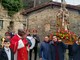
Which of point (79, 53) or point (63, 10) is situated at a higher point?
point (63, 10)

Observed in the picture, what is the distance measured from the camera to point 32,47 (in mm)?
16453

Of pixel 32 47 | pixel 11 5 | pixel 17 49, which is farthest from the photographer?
pixel 11 5

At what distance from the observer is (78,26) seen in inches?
1304

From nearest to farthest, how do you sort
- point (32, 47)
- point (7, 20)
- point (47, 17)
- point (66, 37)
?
point (66, 37) < point (32, 47) < point (7, 20) < point (47, 17)

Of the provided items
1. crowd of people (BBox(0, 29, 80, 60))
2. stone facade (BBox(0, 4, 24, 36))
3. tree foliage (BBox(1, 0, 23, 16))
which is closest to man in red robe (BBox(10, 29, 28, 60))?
crowd of people (BBox(0, 29, 80, 60))

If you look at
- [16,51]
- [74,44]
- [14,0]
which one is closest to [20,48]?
[16,51]

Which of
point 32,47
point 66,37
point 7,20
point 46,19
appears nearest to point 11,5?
point 7,20

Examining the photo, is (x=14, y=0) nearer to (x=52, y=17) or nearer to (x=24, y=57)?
(x=52, y=17)

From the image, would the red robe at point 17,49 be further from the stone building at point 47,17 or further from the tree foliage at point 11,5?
the stone building at point 47,17

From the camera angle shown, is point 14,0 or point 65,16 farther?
point 14,0

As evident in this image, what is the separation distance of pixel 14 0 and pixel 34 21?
2.94 meters

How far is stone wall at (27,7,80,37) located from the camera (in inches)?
1314

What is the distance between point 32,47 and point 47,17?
57.3ft

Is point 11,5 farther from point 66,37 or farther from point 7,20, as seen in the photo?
point 66,37
